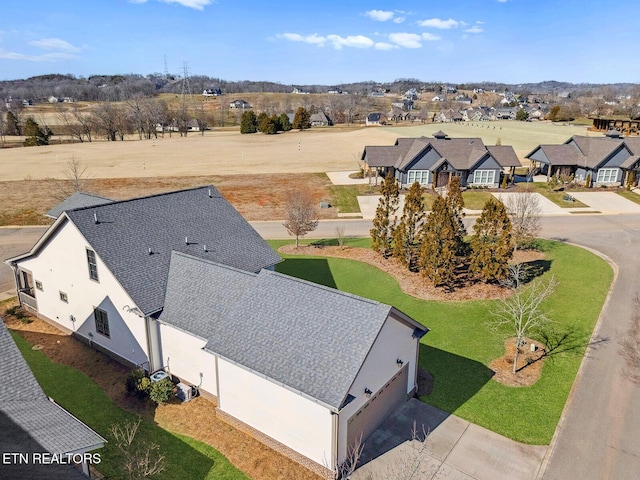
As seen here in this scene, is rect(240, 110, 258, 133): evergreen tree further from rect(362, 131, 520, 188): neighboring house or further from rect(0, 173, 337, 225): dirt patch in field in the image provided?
rect(362, 131, 520, 188): neighboring house

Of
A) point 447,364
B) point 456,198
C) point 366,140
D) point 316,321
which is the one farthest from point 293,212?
point 366,140

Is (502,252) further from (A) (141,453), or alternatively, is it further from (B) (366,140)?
(B) (366,140)

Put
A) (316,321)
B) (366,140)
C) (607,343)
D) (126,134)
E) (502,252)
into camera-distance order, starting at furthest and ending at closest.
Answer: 1. (126,134)
2. (366,140)
3. (502,252)
4. (607,343)
5. (316,321)

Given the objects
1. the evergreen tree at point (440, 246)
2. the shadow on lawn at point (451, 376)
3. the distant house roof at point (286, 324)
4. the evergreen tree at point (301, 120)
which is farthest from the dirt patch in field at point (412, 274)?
the evergreen tree at point (301, 120)

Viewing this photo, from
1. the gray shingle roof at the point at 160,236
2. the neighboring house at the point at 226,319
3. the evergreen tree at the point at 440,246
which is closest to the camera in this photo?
the neighboring house at the point at 226,319

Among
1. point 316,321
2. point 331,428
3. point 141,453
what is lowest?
point 141,453

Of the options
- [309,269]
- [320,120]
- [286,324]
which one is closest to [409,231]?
[309,269]

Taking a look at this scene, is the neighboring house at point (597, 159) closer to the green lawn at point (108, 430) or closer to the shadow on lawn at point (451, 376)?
the shadow on lawn at point (451, 376)
